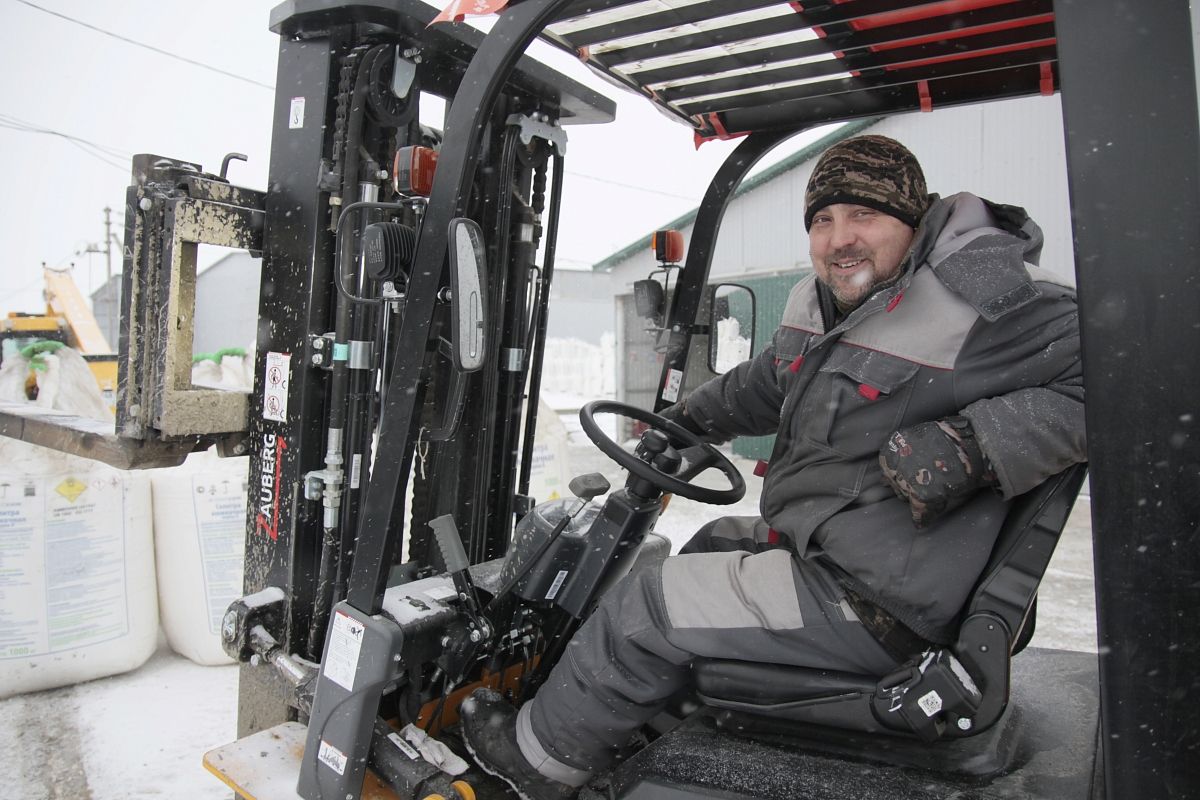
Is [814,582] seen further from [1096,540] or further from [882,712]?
[1096,540]

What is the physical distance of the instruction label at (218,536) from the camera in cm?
384

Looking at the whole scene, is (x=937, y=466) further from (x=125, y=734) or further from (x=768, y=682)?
(x=125, y=734)

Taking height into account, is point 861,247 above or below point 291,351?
above

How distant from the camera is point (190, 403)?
90.1 inches

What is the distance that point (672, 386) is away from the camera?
2.89 metres

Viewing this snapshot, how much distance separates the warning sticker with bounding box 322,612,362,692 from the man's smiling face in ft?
4.35

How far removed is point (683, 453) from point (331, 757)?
1173mm

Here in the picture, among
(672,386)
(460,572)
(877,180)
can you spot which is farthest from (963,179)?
(460,572)

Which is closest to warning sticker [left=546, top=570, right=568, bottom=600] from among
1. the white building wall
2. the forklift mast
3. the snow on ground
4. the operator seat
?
the forklift mast

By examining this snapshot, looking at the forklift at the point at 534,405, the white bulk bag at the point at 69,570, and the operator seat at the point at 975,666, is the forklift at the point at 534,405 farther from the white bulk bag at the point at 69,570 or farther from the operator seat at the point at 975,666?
the white bulk bag at the point at 69,570

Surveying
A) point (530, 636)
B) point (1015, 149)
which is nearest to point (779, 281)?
point (1015, 149)

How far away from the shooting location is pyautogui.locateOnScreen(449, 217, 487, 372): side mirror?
1.62 m

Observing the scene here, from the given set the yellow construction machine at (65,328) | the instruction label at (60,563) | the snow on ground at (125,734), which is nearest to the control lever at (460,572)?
the snow on ground at (125,734)

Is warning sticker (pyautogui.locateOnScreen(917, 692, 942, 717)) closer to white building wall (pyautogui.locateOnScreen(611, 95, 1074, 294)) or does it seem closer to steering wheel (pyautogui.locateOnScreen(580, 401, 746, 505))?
steering wheel (pyautogui.locateOnScreen(580, 401, 746, 505))
